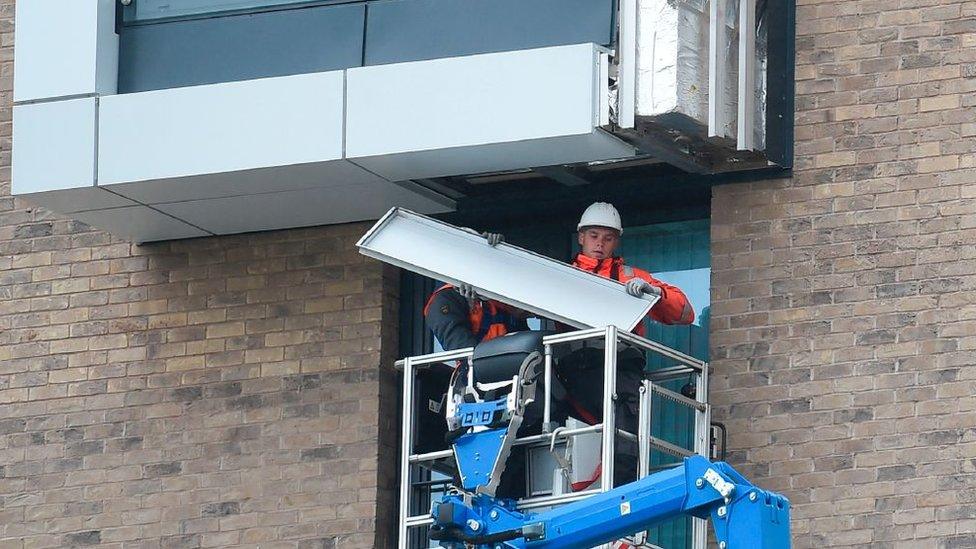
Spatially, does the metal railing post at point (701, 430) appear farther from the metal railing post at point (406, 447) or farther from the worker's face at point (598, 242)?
the metal railing post at point (406, 447)

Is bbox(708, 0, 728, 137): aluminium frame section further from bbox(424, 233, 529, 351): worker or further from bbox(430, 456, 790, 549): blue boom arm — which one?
bbox(430, 456, 790, 549): blue boom arm

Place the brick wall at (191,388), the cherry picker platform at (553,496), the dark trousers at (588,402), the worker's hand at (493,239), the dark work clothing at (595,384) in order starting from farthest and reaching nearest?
the brick wall at (191,388) → the worker's hand at (493,239) → the dark work clothing at (595,384) → the dark trousers at (588,402) → the cherry picker platform at (553,496)

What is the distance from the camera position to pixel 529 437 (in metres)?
15.1

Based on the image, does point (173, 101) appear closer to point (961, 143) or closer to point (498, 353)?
point (498, 353)

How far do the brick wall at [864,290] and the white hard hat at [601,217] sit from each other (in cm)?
67

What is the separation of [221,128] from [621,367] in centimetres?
286

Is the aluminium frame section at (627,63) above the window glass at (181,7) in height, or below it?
below

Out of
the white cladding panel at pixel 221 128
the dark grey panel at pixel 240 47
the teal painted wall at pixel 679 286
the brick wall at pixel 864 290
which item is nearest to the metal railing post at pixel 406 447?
the white cladding panel at pixel 221 128

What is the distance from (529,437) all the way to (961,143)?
3112mm

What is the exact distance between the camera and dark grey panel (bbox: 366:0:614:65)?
15.8 metres

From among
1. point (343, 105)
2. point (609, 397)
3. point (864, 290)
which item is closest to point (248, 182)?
point (343, 105)

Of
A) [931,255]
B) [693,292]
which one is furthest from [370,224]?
[931,255]

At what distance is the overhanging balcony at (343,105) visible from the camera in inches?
617

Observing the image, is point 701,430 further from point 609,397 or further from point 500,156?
point 500,156
